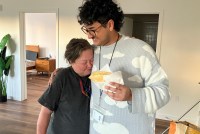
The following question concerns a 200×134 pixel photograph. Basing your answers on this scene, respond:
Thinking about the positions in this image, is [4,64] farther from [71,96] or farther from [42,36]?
[42,36]

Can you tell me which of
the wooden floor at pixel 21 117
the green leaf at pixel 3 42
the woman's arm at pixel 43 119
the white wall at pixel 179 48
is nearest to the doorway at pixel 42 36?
the wooden floor at pixel 21 117

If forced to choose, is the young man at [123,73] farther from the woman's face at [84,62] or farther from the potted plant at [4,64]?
the potted plant at [4,64]

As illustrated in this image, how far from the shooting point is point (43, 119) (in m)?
1.33

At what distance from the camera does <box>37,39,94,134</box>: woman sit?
1.29 m

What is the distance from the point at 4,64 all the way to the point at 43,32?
4153mm

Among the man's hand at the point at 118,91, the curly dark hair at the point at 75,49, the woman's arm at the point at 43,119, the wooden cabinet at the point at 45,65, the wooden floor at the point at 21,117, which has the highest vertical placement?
the curly dark hair at the point at 75,49

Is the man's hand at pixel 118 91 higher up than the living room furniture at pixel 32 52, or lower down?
higher up

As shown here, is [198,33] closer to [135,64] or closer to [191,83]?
[191,83]

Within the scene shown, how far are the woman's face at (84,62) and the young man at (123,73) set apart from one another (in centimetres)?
8

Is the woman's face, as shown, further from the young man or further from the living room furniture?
the living room furniture

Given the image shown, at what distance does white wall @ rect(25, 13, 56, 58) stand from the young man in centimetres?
760

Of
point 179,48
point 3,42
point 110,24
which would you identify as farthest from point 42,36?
point 110,24

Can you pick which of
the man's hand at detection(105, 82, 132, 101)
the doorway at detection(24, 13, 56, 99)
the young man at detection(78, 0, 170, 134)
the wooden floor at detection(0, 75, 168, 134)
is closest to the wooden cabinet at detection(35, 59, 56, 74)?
the doorway at detection(24, 13, 56, 99)

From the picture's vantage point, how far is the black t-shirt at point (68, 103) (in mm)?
1296
